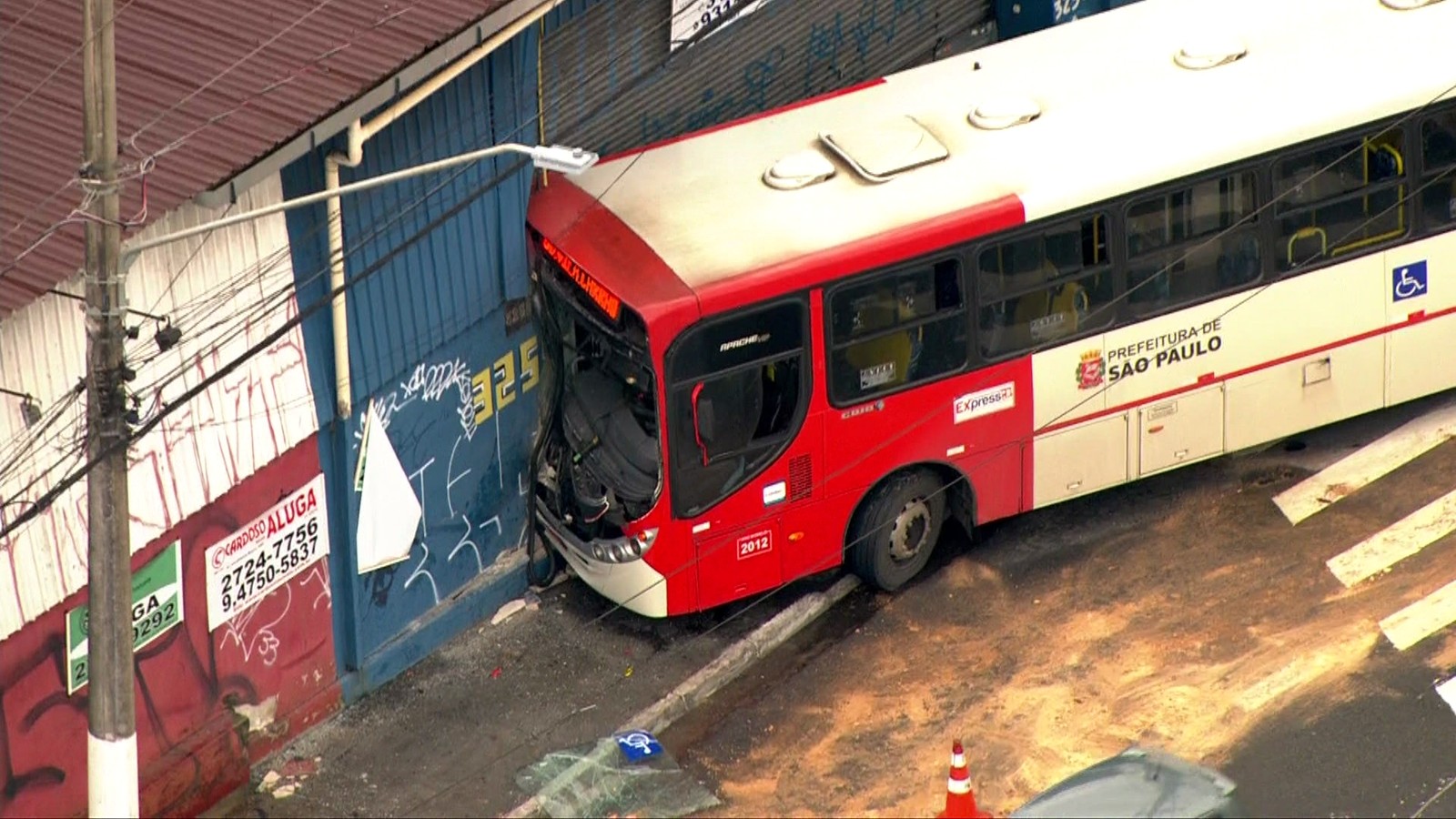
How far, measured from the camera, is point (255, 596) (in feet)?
63.6

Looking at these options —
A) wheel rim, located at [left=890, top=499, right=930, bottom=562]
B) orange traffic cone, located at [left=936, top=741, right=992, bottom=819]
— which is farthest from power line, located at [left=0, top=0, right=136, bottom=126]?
orange traffic cone, located at [left=936, top=741, right=992, bottom=819]

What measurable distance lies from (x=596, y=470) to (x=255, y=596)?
2.74m

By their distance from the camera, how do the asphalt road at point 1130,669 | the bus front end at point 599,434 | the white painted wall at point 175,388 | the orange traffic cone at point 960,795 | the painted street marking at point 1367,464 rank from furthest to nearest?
1. the painted street marking at point 1367,464
2. the bus front end at point 599,434
3. the asphalt road at point 1130,669
4. the orange traffic cone at point 960,795
5. the white painted wall at point 175,388

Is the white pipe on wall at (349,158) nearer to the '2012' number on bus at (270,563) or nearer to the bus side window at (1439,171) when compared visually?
the '2012' number on bus at (270,563)

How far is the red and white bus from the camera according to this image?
65.1 ft

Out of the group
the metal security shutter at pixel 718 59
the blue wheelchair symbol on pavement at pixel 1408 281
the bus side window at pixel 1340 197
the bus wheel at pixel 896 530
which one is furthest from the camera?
the blue wheelchair symbol on pavement at pixel 1408 281

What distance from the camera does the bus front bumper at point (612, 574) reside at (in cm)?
2031

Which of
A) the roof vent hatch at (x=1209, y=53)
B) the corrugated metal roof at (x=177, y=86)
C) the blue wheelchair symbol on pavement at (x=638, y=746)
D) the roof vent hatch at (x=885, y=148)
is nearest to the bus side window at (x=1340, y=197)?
the roof vent hatch at (x=1209, y=53)

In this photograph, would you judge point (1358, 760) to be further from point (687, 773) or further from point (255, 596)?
point (255, 596)

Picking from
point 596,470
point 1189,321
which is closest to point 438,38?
point 596,470

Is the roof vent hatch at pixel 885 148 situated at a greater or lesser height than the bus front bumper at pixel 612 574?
greater

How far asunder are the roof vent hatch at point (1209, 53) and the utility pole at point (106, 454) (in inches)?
374

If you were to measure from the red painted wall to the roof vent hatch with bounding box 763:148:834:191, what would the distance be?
394 centimetres

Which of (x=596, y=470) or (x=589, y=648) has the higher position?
(x=596, y=470)
